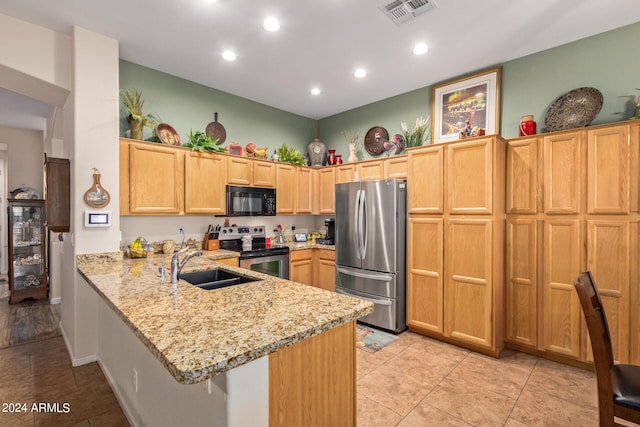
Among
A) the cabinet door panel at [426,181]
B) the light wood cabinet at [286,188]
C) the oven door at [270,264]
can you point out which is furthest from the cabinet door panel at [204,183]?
the cabinet door panel at [426,181]

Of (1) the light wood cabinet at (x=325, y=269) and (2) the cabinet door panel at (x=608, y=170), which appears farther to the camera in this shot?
(1) the light wood cabinet at (x=325, y=269)

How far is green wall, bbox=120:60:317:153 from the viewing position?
11.4 feet

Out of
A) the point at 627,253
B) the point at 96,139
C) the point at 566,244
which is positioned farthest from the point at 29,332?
the point at 627,253

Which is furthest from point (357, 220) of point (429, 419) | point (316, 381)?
point (316, 381)

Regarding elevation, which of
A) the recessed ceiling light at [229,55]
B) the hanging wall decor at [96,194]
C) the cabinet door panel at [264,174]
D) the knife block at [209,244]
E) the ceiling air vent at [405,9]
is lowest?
the knife block at [209,244]

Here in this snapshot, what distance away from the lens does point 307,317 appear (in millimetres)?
1312

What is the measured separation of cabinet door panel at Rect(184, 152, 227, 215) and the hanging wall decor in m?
0.81

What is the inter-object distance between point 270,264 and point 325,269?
34.0 inches

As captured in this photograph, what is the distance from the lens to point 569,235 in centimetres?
279

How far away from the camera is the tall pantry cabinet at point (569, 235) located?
251 cm

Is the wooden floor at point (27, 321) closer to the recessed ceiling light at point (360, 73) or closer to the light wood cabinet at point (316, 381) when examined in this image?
the light wood cabinet at point (316, 381)

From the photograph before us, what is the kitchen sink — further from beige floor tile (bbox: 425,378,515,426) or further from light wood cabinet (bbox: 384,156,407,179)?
light wood cabinet (bbox: 384,156,407,179)

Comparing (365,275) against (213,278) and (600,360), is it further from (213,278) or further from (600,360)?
(600,360)

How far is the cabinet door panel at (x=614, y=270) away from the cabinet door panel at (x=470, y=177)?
86cm
